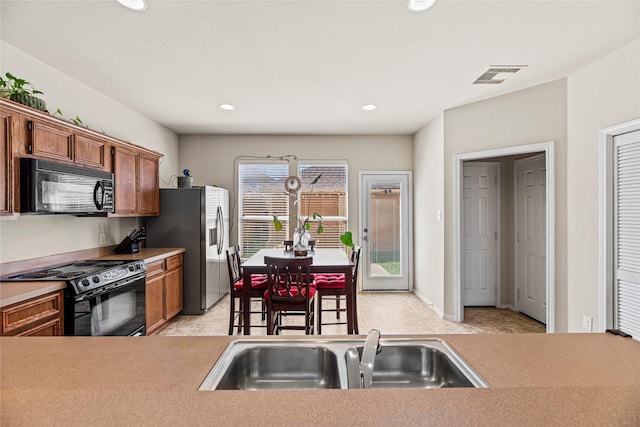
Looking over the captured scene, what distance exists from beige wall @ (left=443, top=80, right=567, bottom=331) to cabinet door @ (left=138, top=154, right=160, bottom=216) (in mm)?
3591

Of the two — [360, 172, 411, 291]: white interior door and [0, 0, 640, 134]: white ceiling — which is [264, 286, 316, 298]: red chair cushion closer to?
[0, 0, 640, 134]: white ceiling

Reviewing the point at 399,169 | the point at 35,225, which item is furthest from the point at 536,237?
the point at 35,225

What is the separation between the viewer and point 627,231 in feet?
8.87

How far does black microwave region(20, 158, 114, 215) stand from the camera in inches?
94.5

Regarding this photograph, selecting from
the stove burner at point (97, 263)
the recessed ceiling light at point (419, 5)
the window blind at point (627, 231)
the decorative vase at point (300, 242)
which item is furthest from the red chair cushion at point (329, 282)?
the recessed ceiling light at point (419, 5)

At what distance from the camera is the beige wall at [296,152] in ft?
18.7

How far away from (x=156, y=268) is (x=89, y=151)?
1329mm

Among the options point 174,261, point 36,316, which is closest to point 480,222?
point 174,261

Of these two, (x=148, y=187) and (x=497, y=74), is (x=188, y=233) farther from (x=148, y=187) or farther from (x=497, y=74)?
(x=497, y=74)

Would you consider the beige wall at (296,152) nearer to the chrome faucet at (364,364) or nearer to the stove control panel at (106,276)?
the stove control panel at (106,276)

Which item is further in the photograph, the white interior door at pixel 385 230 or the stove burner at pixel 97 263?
the white interior door at pixel 385 230

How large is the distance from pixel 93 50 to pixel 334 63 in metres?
1.87

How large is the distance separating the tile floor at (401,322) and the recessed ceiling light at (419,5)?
293cm

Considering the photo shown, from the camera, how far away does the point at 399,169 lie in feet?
18.9
